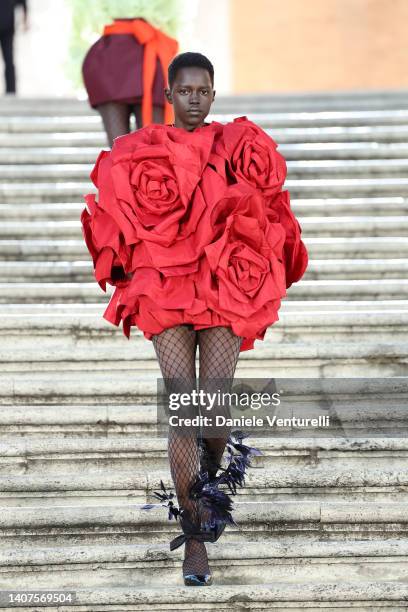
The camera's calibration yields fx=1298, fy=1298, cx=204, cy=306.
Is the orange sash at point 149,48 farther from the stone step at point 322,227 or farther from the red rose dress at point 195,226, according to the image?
the red rose dress at point 195,226

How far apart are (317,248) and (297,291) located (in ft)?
1.41

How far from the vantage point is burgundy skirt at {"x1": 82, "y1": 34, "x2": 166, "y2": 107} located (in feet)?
21.2

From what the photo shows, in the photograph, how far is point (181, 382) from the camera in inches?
159

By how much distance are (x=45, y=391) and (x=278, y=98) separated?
12.7 feet

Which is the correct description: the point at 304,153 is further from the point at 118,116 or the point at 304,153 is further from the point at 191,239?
the point at 191,239

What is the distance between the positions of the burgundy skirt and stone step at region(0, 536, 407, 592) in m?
2.78

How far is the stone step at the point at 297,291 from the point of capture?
6156 millimetres

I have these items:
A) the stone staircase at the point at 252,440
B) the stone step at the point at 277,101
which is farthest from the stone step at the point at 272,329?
the stone step at the point at 277,101

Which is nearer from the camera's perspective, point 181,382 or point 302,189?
point 181,382

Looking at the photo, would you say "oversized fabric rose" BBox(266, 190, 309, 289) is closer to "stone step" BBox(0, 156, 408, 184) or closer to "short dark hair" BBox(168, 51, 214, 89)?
"short dark hair" BBox(168, 51, 214, 89)

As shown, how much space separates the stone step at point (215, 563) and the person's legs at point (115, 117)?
8.99 ft

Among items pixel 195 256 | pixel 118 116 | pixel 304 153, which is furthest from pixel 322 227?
pixel 195 256

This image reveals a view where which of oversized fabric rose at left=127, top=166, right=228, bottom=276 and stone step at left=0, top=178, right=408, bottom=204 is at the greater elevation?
oversized fabric rose at left=127, top=166, right=228, bottom=276

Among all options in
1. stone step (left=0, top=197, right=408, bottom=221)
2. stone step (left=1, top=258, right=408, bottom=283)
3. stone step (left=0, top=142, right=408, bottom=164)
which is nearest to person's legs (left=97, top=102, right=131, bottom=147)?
stone step (left=0, top=197, right=408, bottom=221)
